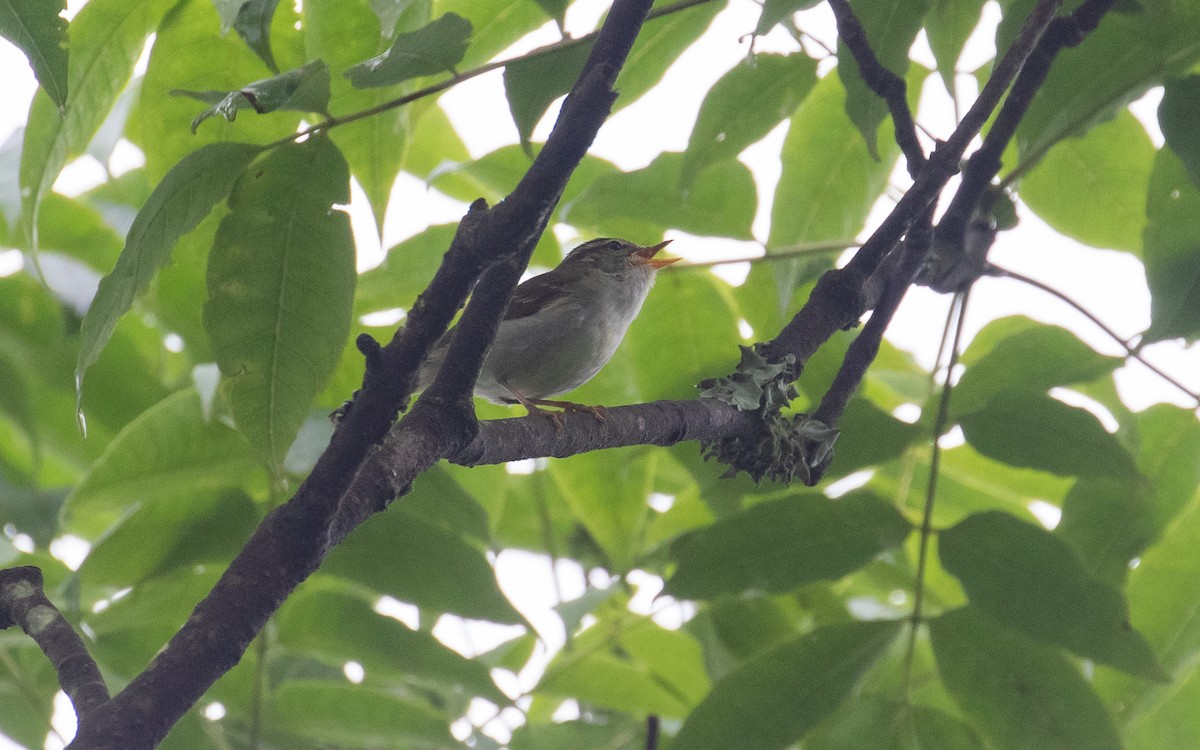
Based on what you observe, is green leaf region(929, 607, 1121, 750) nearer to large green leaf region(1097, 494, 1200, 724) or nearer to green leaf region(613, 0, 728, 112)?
large green leaf region(1097, 494, 1200, 724)

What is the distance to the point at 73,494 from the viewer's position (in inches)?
101

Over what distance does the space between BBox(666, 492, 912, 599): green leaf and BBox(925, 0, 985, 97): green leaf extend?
1.01 meters

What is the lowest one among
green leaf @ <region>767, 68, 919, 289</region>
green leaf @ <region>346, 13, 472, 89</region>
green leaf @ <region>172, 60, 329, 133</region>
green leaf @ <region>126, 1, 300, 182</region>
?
green leaf @ <region>172, 60, 329, 133</region>

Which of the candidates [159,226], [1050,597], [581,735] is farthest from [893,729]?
[159,226]

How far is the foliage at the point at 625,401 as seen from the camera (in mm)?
2152

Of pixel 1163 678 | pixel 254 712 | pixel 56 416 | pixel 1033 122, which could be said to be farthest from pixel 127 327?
pixel 1163 678

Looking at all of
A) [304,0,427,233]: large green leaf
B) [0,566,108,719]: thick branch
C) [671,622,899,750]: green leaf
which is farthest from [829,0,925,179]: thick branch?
[0,566,108,719]: thick branch

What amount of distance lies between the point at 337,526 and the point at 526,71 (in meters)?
1.02

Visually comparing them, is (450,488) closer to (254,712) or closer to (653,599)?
(653,599)

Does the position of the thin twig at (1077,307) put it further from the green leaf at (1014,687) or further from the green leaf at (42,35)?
the green leaf at (42,35)

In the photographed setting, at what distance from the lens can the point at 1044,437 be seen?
103 inches

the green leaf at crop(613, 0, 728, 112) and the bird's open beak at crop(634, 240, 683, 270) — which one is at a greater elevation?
the bird's open beak at crop(634, 240, 683, 270)

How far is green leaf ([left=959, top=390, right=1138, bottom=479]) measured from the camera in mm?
2549

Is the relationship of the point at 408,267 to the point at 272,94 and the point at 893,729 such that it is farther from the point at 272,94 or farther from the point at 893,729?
the point at 893,729
